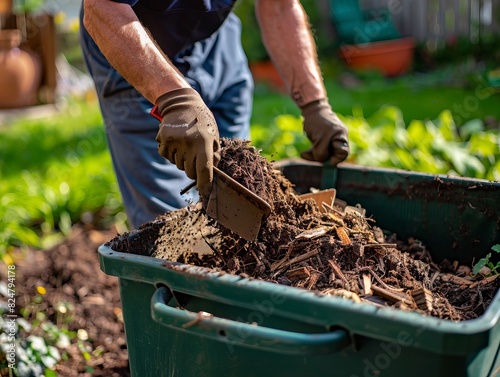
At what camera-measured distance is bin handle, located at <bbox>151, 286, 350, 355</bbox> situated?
1.14 meters

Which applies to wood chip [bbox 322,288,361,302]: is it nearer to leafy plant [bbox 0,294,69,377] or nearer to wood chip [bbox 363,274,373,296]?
wood chip [bbox 363,274,373,296]

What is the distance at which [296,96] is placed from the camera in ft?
7.41

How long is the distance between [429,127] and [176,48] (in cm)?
179

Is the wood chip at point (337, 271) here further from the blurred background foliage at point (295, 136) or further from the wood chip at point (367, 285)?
the blurred background foliage at point (295, 136)

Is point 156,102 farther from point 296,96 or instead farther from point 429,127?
point 429,127

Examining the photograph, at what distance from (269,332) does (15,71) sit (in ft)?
19.1

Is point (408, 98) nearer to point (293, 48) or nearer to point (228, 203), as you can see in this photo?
point (293, 48)

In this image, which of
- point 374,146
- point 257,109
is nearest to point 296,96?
point 374,146

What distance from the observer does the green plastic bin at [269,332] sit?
43.5 inches

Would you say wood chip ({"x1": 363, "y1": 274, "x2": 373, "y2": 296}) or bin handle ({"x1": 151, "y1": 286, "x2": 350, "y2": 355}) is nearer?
bin handle ({"x1": 151, "y1": 286, "x2": 350, "y2": 355})

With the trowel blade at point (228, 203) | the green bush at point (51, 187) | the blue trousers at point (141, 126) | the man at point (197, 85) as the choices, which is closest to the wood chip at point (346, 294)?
the trowel blade at point (228, 203)

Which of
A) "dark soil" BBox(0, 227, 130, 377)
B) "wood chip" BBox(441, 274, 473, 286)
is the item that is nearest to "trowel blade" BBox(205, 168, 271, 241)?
"wood chip" BBox(441, 274, 473, 286)

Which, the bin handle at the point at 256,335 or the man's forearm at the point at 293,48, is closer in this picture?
the bin handle at the point at 256,335

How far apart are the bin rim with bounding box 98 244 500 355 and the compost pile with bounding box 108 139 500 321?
0.20m
